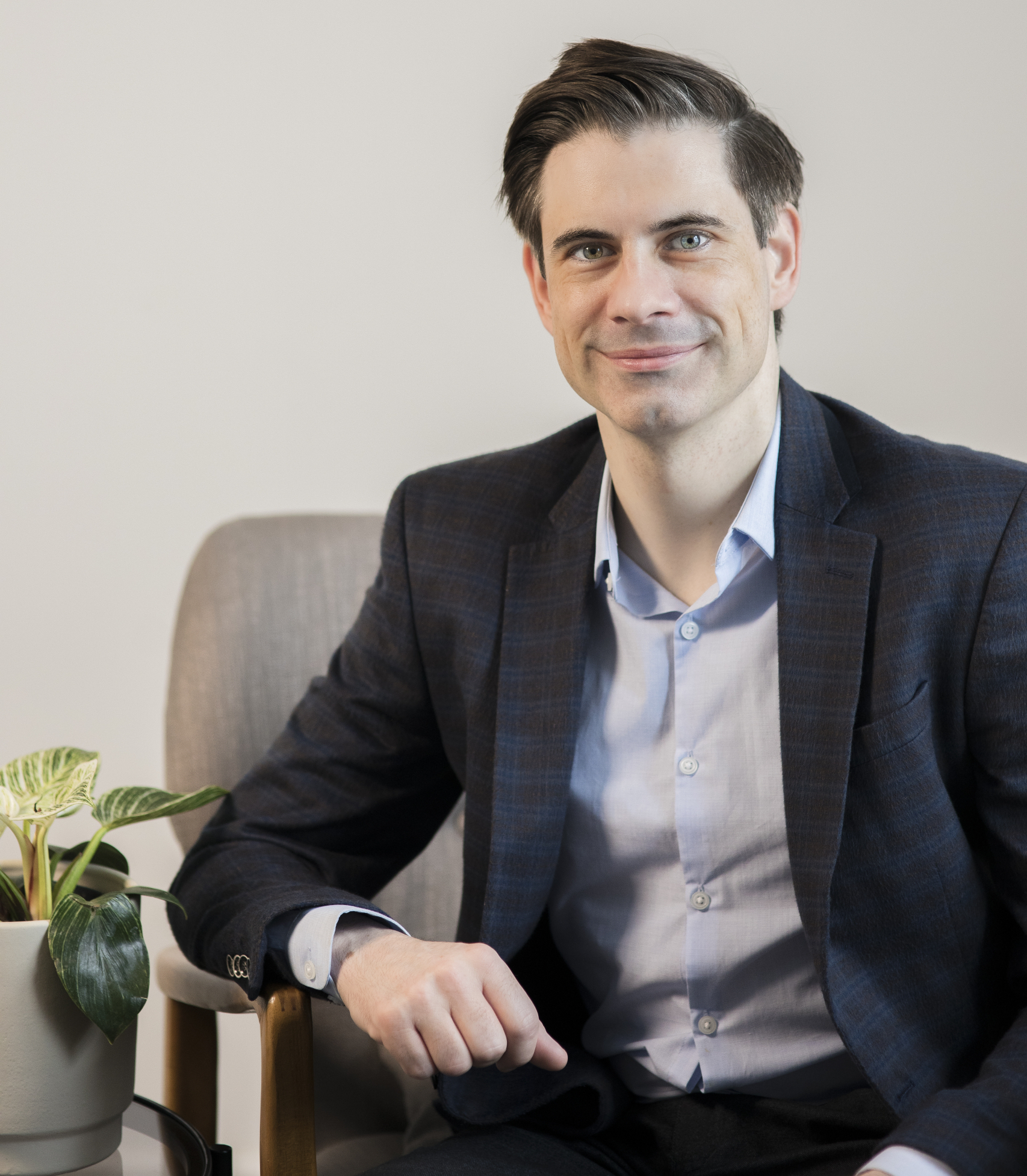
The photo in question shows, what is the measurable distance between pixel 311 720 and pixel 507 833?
31 cm

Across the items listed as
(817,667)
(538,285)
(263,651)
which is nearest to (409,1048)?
(817,667)

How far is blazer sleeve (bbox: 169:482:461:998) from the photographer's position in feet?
4.60

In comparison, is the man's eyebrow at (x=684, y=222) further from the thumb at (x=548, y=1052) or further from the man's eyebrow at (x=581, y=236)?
the thumb at (x=548, y=1052)

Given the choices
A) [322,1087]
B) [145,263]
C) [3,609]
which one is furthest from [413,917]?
[145,263]

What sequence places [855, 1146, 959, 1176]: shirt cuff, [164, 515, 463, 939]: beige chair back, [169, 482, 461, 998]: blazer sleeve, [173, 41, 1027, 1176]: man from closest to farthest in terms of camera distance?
[855, 1146, 959, 1176]: shirt cuff → [173, 41, 1027, 1176]: man → [169, 482, 461, 998]: blazer sleeve → [164, 515, 463, 939]: beige chair back

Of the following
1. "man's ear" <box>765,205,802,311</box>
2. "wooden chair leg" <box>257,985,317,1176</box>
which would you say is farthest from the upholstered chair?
"man's ear" <box>765,205,802,311</box>

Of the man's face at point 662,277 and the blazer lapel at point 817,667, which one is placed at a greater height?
the man's face at point 662,277

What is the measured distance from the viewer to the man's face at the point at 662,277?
1.25 metres

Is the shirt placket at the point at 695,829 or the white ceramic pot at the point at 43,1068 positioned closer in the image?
the white ceramic pot at the point at 43,1068

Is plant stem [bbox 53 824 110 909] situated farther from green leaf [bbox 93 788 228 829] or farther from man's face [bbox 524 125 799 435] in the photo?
man's face [bbox 524 125 799 435]

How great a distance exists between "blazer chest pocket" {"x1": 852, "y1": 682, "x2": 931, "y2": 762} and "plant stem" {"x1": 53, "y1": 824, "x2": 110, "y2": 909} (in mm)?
707

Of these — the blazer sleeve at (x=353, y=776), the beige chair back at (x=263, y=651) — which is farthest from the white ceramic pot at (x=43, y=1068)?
the beige chair back at (x=263, y=651)

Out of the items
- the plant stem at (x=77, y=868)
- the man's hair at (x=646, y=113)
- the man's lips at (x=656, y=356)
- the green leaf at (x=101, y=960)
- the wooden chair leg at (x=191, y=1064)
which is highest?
the man's hair at (x=646, y=113)

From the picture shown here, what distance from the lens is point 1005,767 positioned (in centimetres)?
116
